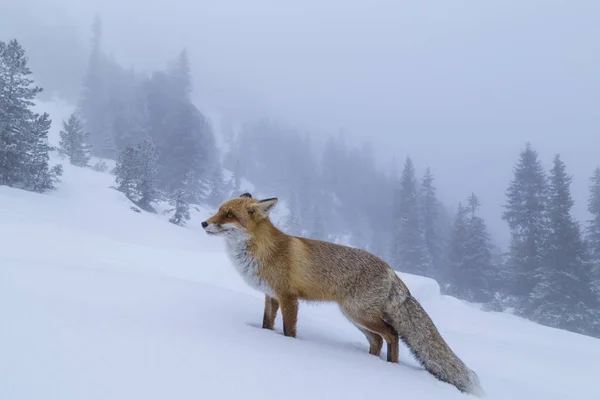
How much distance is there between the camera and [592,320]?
A: 25641 millimetres

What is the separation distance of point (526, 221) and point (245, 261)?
119 feet

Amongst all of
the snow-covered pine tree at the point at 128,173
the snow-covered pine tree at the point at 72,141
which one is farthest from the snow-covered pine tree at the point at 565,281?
the snow-covered pine tree at the point at 72,141

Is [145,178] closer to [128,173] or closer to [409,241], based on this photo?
[128,173]

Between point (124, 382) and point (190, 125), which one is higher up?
point (190, 125)

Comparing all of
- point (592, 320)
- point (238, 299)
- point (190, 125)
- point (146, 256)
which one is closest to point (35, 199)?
point (146, 256)

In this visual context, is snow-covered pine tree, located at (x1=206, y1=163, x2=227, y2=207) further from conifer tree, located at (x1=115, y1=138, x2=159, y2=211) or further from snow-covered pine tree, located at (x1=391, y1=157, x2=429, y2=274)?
snow-covered pine tree, located at (x1=391, y1=157, x2=429, y2=274)

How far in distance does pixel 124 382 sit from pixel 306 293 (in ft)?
8.45

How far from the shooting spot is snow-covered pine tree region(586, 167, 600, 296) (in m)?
27.2

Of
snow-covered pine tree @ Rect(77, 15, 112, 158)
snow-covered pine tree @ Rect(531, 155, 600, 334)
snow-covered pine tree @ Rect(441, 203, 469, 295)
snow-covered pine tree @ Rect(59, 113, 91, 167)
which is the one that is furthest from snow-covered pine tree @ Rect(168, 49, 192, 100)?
snow-covered pine tree @ Rect(531, 155, 600, 334)

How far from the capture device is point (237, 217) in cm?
430

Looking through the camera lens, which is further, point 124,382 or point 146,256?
point 146,256

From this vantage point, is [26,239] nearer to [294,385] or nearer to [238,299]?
[238,299]

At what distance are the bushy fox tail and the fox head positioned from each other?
6.32 ft

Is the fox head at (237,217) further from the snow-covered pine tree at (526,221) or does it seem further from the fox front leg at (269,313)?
the snow-covered pine tree at (526,221)
